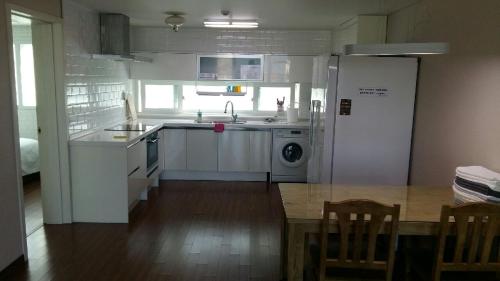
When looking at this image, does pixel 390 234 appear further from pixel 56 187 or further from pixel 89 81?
pixel 89 81

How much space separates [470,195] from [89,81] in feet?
13.2

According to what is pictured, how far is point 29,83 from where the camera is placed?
6.04 m

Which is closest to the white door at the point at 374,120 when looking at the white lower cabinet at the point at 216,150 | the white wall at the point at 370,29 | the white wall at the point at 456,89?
the white wall at the point at 456,89

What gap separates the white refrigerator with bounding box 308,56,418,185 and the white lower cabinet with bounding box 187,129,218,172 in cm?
218

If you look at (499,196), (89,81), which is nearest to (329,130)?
(499,196)

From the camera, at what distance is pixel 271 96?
6.43 m

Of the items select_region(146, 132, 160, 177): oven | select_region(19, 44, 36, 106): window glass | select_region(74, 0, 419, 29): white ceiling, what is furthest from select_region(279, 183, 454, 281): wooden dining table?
select_region(19, 44, 36, 106): window glass

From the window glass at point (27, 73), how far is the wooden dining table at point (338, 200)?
4859 millimetres

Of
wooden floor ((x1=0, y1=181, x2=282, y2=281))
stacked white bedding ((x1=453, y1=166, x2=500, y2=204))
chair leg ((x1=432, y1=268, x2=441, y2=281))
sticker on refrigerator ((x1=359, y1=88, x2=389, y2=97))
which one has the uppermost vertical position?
sticker on refrigerator ((x1=359, y1=88, x2=389, y2=97))

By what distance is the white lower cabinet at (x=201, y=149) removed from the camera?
5.79 meters

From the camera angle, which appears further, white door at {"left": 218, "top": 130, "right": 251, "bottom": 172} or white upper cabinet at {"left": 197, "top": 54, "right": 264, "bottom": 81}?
white upper cabinet at {"left": 197, "top": 54, "right": 264, "bottom": 81}

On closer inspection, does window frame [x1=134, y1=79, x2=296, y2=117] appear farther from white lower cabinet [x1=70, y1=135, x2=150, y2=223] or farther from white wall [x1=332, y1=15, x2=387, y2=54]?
white lower cabinet [x1=70, y1=135, x2=150, y2=223]

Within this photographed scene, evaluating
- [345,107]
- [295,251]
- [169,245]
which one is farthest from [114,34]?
[295,251]

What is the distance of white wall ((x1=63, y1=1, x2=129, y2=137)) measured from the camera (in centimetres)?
413
